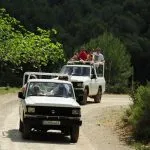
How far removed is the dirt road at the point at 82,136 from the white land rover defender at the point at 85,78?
8.82 feet

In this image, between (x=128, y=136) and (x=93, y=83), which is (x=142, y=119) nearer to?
(x=128, y=136)

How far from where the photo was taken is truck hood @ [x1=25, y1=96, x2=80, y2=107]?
1631cm

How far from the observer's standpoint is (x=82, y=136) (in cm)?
1816

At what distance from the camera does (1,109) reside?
26688 millimetres

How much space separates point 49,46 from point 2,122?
82.3ft

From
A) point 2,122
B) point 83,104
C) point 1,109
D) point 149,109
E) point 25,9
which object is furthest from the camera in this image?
point 25,9

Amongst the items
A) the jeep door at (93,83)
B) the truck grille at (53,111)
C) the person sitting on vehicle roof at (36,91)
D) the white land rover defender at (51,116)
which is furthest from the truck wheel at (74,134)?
the jeep door at (93,83)

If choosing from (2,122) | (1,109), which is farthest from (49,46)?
(2,122)

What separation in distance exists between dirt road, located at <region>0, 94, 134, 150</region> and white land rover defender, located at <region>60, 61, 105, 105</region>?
2.69 meters

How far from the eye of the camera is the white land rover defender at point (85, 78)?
28625mm

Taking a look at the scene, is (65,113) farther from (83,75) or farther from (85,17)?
(85,17)

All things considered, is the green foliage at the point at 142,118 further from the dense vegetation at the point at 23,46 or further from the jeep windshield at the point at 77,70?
the dense vegetation at the point at 23,46

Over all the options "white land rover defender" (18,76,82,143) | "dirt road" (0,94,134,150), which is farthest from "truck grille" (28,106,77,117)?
"dirt road" (0,94,134,150)

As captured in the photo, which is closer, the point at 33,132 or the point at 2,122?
the point at 33,132
